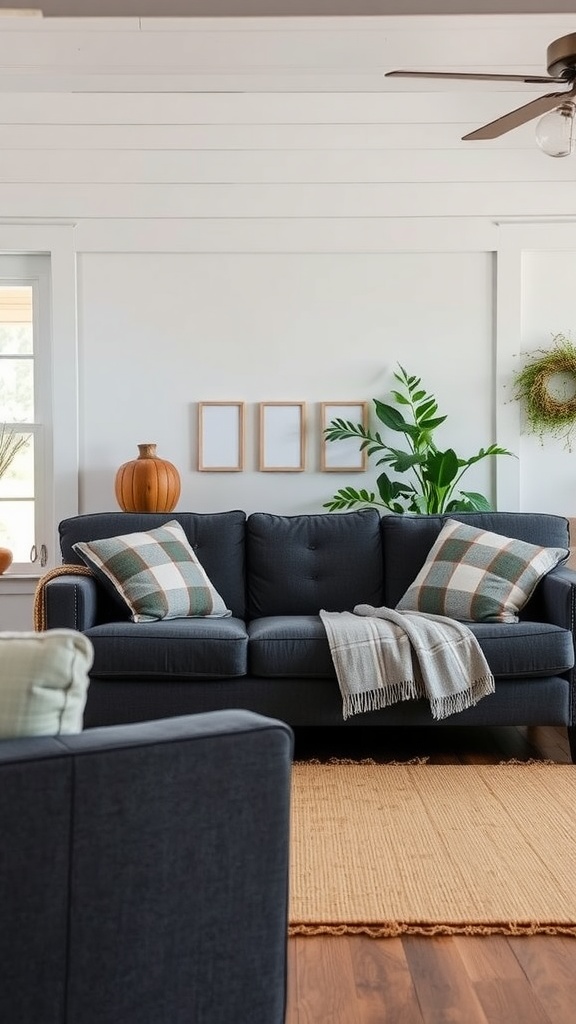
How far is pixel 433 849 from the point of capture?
2.76m

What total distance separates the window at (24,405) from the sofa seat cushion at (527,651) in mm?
2484

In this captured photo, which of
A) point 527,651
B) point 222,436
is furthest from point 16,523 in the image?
point 527,651

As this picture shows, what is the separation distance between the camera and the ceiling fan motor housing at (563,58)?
115 inches

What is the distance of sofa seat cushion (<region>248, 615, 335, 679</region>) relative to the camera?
11.8 ft

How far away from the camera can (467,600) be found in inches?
152

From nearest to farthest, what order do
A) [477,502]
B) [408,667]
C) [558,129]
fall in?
1. [558,129]
2. [408,667]
3. [477,502]

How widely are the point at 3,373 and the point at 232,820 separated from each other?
4.12 meters

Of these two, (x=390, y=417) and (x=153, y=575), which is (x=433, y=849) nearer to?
(x=153, y=575)

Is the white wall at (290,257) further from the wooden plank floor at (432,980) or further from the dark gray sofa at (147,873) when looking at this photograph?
the dark gray sofa at (147,873)

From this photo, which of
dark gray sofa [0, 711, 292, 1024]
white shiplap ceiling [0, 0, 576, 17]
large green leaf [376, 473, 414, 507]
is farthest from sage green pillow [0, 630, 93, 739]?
large green leaf [376, 473, 414, 507]

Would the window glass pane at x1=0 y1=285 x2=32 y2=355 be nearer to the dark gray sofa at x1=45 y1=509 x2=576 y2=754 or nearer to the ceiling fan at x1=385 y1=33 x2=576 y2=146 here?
the dark gray sofa at x1=45 y1=509 x2=576 y2=754

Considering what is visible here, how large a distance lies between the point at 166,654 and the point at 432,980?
1.73 meters

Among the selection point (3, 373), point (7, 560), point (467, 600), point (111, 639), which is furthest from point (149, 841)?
point (3, 373)

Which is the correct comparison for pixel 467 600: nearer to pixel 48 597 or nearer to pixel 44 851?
pixel 48 597
